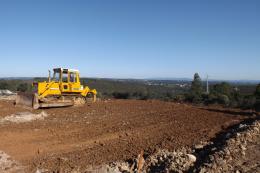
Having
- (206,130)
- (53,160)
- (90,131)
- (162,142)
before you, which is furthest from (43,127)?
(206,130)

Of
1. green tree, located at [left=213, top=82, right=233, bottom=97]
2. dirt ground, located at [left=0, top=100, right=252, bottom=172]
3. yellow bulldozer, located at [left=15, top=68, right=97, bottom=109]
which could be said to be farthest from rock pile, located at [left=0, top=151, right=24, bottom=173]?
green tree, located at [left=213, top=82, right=233, bottom=97]

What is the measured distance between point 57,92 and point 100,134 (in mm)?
8584

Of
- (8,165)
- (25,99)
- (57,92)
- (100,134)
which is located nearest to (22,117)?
(25,99)

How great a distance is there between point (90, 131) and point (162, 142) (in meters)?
3.52

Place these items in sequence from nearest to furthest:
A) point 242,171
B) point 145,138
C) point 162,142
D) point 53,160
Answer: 1. point 242,171
2. point 53,160
3. point 162,142
4. point 145,138

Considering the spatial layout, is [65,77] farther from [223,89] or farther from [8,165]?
[223,89]

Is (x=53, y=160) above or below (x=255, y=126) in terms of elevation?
below

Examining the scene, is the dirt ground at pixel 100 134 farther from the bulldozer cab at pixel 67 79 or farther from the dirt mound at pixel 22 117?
the bulldozer cab at pixel 67 79

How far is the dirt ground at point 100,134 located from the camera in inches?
380

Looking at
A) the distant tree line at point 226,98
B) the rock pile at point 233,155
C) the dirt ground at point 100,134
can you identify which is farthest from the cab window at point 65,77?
the rock pile at point 233,155

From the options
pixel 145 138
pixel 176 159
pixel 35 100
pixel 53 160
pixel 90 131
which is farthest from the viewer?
pixel 35 100

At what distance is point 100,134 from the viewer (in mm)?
12094

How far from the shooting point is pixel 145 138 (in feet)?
36.9

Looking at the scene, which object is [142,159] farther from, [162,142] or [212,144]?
[212,144]
